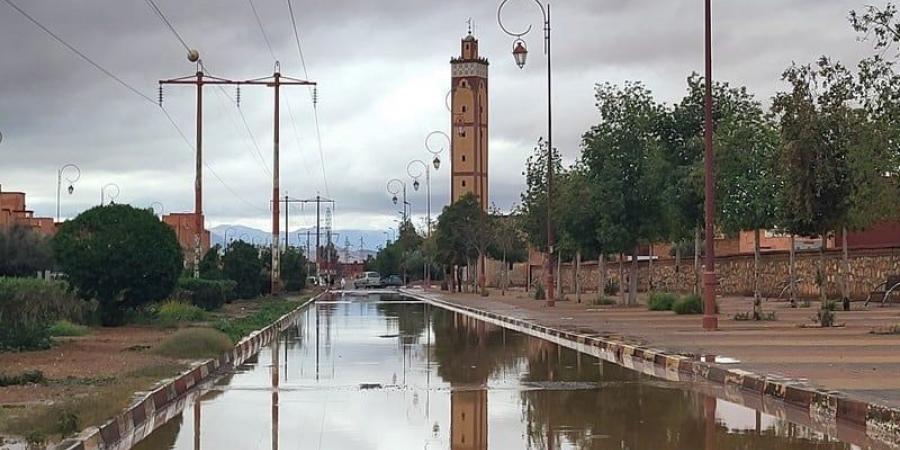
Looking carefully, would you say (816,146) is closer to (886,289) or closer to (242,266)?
(886,289)

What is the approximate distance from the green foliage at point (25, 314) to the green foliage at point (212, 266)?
91.9 feet

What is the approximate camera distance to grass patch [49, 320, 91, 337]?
29.0m

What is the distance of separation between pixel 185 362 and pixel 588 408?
8.97 metres

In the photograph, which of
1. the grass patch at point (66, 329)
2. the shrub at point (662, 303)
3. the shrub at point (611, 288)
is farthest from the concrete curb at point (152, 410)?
the shrub at point (611, 288)

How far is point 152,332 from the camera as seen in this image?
30.8 m

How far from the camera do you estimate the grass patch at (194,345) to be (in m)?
23.6

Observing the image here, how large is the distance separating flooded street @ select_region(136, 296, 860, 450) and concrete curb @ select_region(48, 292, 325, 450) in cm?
25

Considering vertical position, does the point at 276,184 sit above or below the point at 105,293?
above

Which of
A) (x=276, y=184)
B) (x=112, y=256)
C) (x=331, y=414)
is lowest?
(x=331, y=414)

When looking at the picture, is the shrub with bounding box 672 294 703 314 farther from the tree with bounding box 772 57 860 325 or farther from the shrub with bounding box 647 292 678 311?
the tree with bounding box 772 57 860 325

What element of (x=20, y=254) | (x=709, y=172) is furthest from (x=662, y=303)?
(x=20, y=254)

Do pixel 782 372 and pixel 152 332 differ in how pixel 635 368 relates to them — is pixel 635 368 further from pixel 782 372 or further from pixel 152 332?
pixel 152 332

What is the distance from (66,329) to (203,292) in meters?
14.2

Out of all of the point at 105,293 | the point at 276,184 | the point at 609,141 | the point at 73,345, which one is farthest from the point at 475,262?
the point at 73,345
